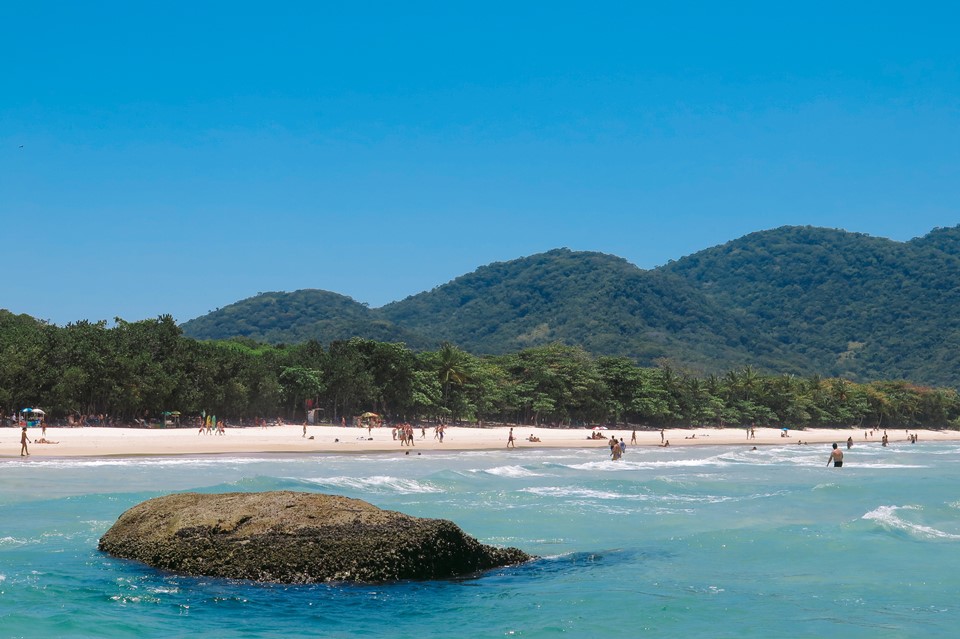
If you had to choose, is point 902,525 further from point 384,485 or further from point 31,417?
point 31,417

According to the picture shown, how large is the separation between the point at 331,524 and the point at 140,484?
1555 cm

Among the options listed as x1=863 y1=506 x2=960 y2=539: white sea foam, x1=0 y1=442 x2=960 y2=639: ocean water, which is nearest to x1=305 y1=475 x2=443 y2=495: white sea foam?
x1=0 y1=442 x2=960 y2=639: ocean water

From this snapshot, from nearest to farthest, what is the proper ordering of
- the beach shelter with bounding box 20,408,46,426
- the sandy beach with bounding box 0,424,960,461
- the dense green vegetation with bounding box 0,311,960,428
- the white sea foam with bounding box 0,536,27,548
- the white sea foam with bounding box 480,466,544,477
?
the white sea foam with bounding box 0,536,27,548 < the white sea foam with bounding box 480,466,544,477 < the sandy beach with bounding box 0,424,960,461 < the beach shelter with bounding box 20,408,46,426 < the dense green vegetation with bounding box 0,311,960,428

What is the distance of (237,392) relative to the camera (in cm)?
6594

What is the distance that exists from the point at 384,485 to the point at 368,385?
49.2 m

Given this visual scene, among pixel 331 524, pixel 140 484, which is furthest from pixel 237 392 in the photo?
pixel 331 524

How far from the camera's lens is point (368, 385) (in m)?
73.9

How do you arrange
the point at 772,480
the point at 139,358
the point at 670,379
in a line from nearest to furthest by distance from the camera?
the point at 772,480
the point at 139,358
the point at 670,379

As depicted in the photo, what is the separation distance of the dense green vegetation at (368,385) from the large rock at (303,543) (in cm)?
4577

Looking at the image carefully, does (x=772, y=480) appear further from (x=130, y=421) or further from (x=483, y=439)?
(x=130, y=421)

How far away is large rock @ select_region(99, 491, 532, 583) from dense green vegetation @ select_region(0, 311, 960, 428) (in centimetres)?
4577

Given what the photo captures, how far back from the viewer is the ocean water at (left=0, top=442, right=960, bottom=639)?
9695 mm

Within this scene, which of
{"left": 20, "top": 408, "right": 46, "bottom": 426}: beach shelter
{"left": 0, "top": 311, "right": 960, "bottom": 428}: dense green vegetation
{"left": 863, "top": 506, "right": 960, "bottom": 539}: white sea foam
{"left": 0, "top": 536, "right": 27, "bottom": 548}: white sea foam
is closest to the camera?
{"left": 0, "top": 536, "right": 27, "bottom": 548}: white sea foam

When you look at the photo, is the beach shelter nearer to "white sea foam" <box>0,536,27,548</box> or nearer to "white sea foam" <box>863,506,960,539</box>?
"white sea foam" <box>0,536,27,548</box>
